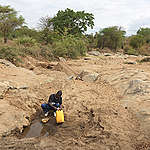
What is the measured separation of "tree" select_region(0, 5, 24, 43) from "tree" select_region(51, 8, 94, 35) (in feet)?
20.1

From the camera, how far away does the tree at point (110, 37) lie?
2954 cm

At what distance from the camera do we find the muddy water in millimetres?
4031

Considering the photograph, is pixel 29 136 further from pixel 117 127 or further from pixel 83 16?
pixel 83 16

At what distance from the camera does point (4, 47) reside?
33.1 ft

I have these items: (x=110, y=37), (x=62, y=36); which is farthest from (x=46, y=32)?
(x=110, y=37)

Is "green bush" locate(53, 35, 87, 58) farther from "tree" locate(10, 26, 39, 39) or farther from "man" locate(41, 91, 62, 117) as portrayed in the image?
"man" locate(41, 91, 62, 117)

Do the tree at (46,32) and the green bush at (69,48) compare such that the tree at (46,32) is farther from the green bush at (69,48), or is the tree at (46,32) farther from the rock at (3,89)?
the rock at (3,89)

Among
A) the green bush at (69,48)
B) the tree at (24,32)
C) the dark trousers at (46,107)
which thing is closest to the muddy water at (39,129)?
the dark trousers at (46,107)

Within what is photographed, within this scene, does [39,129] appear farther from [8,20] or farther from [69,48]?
[8,20]

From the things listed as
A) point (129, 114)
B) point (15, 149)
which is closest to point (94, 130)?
point (129, 114)

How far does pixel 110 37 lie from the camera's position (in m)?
30.0

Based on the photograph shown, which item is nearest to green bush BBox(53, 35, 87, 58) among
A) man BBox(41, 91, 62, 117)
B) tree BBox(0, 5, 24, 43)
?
tree BBox(0, 5, 24, 43)

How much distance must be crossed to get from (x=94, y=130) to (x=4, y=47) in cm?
818

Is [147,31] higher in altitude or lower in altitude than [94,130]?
higher
